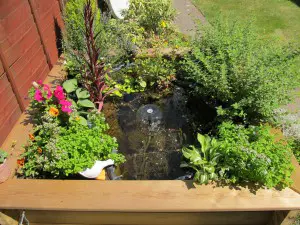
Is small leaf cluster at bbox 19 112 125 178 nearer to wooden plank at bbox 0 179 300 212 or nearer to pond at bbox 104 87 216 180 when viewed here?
wooden plank at bbox 0 179 300 212

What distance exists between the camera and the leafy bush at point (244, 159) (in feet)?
7.09

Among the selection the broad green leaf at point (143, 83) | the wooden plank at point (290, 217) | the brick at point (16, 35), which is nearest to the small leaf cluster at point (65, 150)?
the brick at point (16, 35)

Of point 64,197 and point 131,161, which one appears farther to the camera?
point 131,161

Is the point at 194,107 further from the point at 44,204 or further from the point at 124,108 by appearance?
the point at 44,204

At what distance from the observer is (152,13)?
508 centimetres

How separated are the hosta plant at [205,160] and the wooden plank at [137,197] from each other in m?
0.08

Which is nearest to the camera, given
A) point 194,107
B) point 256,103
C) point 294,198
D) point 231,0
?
point 294,198

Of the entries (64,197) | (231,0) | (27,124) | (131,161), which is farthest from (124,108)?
(231,0)

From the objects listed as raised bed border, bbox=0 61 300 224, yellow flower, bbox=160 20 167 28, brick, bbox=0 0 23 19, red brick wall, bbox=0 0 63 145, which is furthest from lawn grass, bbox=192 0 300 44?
raised bed border, bbox=0 61 300 224

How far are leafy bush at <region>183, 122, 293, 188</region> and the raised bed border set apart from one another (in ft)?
0.31

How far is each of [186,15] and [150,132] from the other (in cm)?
506

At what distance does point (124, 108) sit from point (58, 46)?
1.80 meters

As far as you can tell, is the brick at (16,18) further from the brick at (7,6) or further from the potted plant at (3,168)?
the potted plant at (3,168)

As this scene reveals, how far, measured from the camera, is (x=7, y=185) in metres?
2.42
